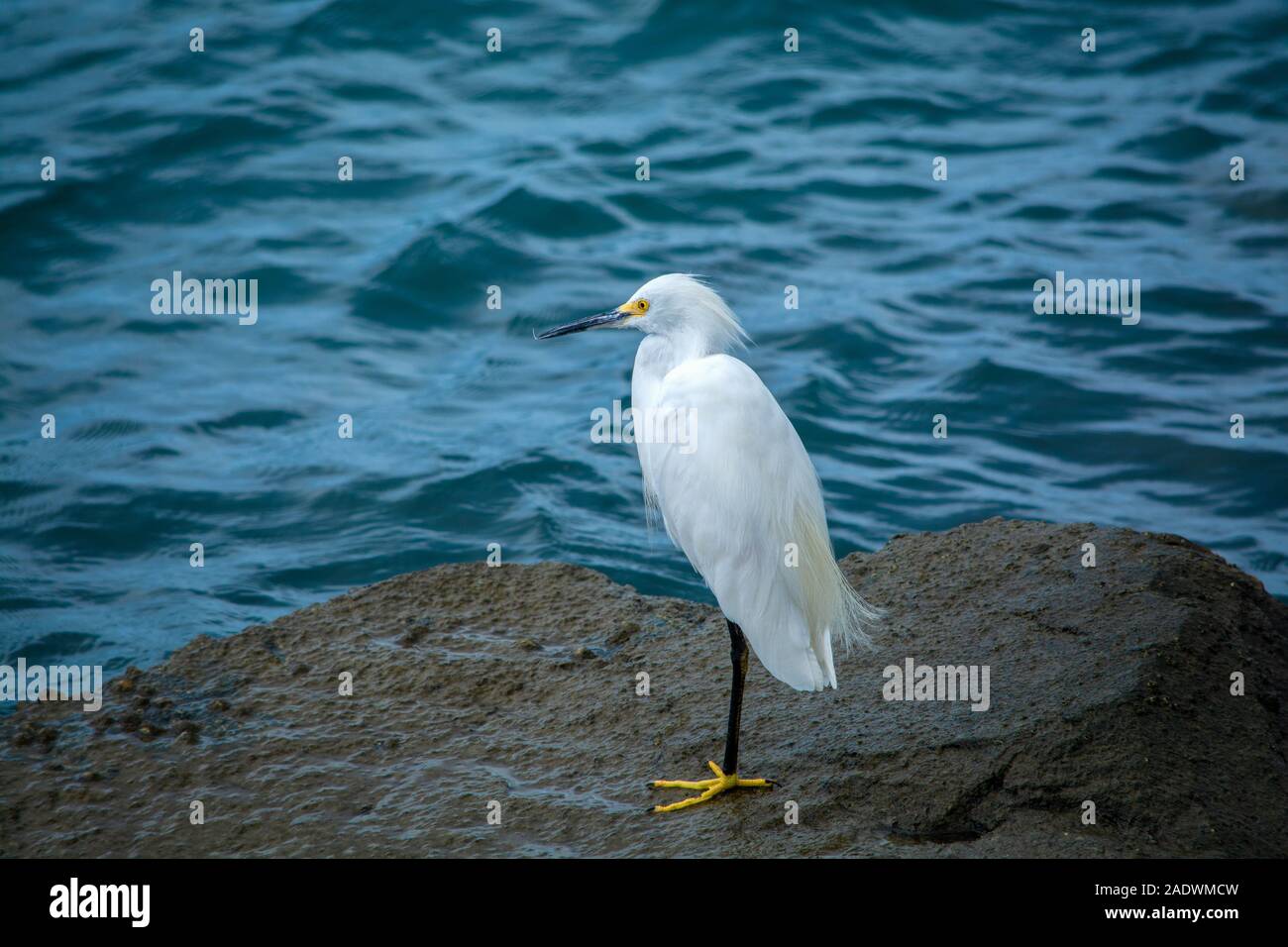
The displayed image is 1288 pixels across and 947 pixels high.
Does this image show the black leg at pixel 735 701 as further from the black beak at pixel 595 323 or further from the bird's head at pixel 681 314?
the black beak at pixel 595 323

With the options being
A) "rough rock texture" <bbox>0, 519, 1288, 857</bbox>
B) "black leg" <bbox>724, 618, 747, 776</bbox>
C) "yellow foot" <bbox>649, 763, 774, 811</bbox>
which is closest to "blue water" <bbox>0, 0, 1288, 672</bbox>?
"rough rock texture" <bbox>0, 519, 1288, 857</bbox>

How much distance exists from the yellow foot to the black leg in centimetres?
5

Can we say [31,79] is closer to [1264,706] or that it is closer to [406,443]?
[406,443]

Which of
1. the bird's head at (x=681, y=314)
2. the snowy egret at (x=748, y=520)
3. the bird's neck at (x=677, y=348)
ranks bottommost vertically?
the snowy egret at (x=748, y=520)

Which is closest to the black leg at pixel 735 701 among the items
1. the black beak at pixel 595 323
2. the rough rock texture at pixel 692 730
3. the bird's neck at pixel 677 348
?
the rough rock texture at pixel 692 730

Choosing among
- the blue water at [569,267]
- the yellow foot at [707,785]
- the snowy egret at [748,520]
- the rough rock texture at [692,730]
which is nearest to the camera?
the rough rock texture at [692,730]

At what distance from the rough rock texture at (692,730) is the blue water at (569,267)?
0.86m

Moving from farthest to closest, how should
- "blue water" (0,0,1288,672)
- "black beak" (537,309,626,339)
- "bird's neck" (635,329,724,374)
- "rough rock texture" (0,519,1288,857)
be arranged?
"blue water" (0,0,1288,672), "black beak" (537,309,626,339), "bird's neck" (635,329,724,374), "rough rock texture" (0,519,1288,857)

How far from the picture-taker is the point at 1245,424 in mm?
9820

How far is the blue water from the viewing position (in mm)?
8922

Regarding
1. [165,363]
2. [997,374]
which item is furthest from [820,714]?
[165,363]

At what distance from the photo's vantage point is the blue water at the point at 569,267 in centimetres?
892

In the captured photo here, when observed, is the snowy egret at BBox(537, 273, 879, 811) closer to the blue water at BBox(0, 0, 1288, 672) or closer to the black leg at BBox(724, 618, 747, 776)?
the black leg at BBox(724, 618, 747, 776)

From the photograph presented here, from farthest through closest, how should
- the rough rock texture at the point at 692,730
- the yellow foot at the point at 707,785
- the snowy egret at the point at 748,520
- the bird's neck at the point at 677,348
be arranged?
the bird's neck at the point at 677,348
the snowy egret at the point at 748,520
the yellow foot at the point at 707,785
the rough rock texture at the point at 692,730
